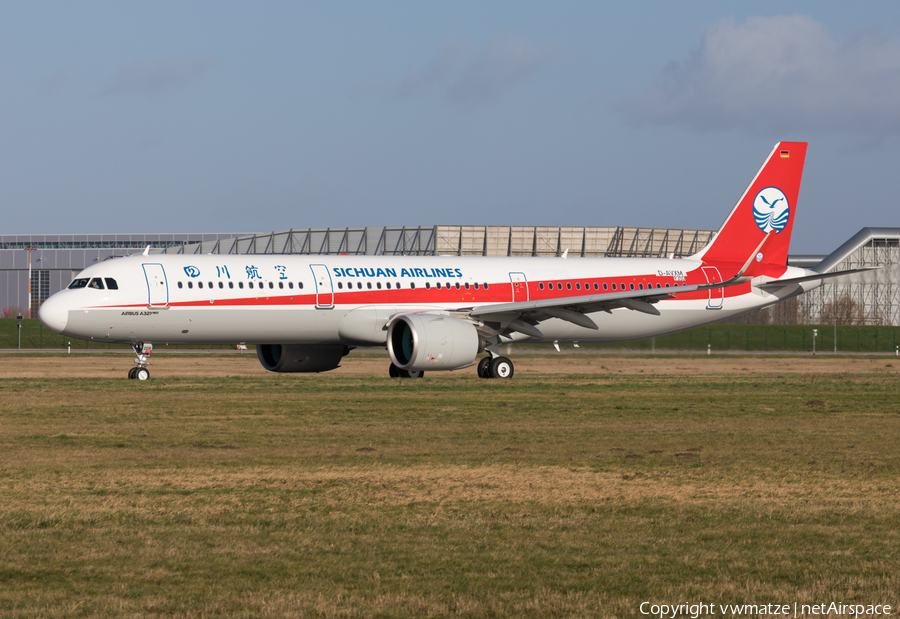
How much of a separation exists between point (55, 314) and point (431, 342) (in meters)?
10.0

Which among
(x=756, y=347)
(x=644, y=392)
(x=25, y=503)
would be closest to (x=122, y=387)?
(x=644, y=392)

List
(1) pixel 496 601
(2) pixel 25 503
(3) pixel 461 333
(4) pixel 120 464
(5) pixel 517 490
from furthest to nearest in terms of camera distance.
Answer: (3) pixel 461 333, (4) pixel 120 464, (5) pixel 517 490, (2) pixel 25 503, (1) pixel 496 601

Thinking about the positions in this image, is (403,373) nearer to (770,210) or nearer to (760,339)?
(770,210)

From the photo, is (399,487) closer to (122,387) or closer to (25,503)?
(25,503)

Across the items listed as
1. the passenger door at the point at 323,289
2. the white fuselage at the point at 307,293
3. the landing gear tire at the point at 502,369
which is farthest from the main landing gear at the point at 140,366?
the landing gear tire at the point at 502,369

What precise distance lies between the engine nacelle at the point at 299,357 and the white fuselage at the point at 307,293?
4.73 ft

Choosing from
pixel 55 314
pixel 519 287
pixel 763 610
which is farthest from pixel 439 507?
pixel 519 287

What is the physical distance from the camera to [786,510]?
10188 mm

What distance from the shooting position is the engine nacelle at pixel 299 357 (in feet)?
108

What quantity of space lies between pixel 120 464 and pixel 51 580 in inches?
236

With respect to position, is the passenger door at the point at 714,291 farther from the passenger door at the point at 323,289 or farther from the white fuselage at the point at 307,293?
the passenger door at the point at 323,289

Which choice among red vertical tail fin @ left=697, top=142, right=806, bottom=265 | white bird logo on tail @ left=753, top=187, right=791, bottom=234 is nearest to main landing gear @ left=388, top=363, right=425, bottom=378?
red vertical tail fin @ left=697, top=142, right=806, bottom=265

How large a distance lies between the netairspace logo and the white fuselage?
78.3ft

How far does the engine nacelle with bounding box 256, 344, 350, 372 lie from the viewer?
32.9 metres
